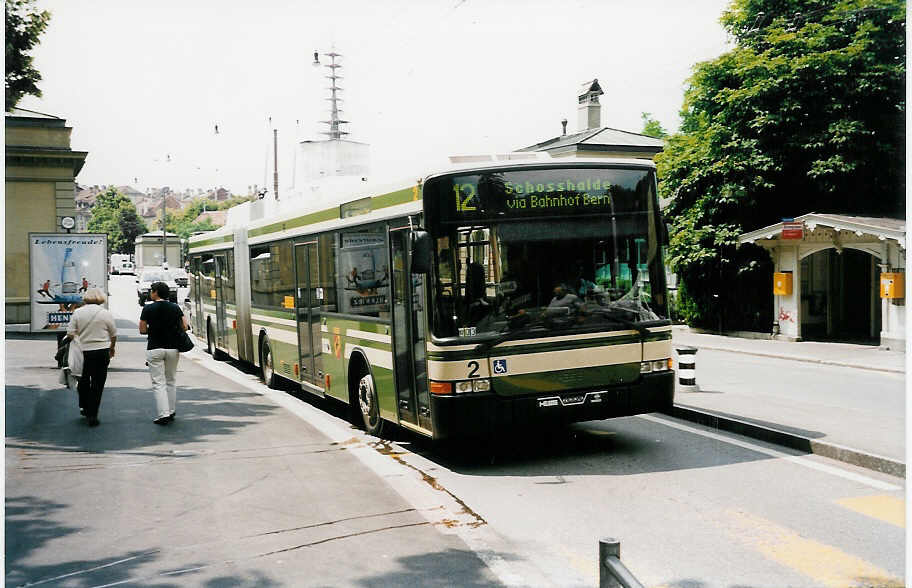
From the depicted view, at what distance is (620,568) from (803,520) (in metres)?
3.75

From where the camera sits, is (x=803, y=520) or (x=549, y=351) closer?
(x=803, y=520)

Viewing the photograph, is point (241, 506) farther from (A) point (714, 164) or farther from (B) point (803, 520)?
(A) point (714, 164)

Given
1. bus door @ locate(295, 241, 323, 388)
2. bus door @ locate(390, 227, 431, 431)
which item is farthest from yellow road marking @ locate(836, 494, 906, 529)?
bus door @ locate(295, 241, 323, 388)

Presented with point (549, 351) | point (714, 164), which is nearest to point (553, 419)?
point (549, 351)

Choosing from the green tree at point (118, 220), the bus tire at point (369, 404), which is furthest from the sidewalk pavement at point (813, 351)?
the green tree at point (118, 220)

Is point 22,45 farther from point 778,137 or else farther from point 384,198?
point 778,137

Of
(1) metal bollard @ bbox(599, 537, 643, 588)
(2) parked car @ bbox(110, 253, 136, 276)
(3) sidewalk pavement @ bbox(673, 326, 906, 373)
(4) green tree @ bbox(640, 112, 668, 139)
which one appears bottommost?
Result: (3) sidewalk pavement @ bbox(673, 326, 906, 373)

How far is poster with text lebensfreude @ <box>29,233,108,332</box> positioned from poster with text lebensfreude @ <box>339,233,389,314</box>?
1320 cm

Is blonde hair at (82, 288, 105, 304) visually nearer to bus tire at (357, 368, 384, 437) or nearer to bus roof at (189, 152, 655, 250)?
bus roof at (189, 152, 655, 250)

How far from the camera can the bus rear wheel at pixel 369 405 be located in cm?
988

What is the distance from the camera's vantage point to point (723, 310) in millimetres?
28141

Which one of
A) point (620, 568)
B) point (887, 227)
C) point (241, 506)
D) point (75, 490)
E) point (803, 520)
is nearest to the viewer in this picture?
point (620, 568)

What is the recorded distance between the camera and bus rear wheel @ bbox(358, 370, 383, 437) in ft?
32.4

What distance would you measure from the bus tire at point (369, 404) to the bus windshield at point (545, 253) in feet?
7.37
